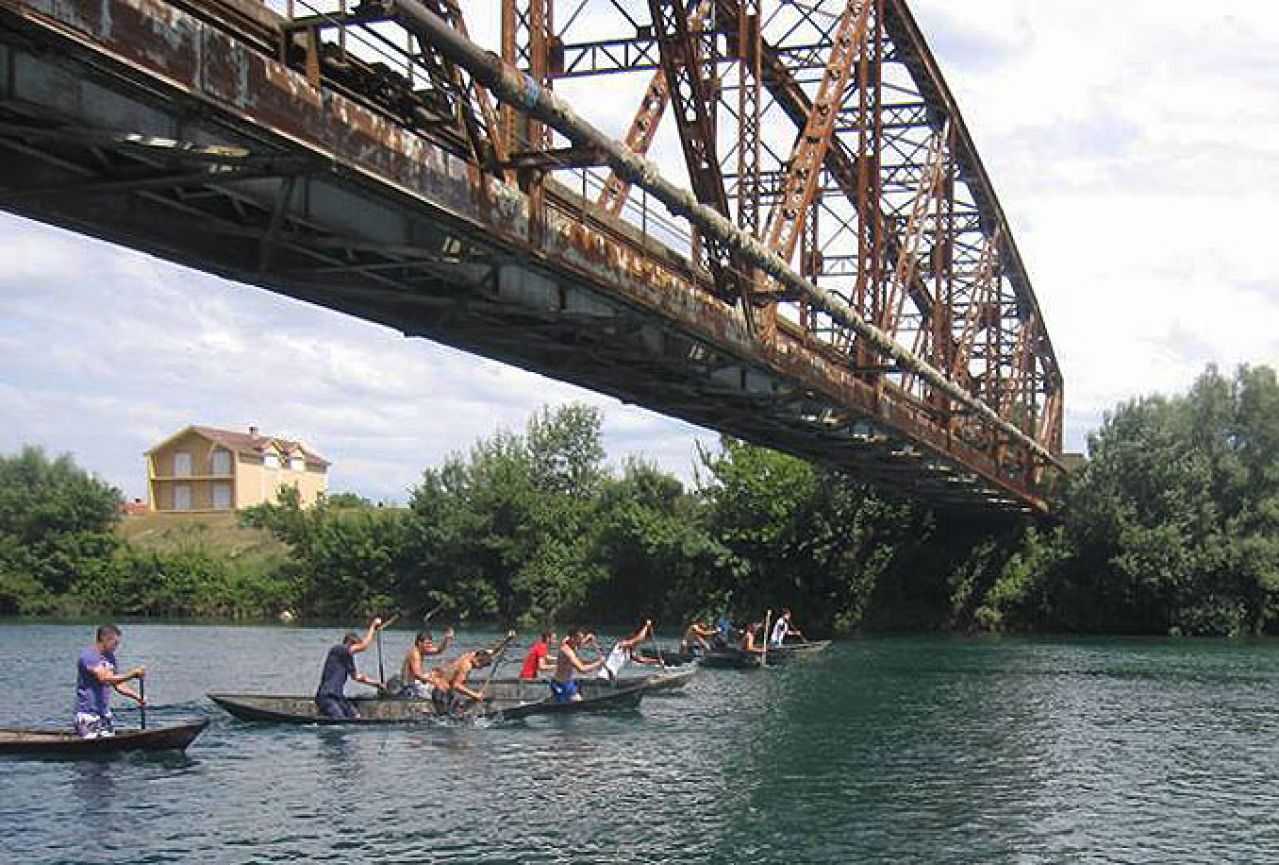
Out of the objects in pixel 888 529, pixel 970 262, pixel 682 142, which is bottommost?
pixel 888 529

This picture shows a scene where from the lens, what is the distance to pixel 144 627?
77.7 metres

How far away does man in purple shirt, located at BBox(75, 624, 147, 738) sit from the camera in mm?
24234

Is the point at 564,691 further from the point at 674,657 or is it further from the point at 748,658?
the point at 748,658

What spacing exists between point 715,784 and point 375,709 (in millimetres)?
10159

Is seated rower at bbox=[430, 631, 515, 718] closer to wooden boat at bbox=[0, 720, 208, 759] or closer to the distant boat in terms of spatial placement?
wooden boat at bbox=[0, 720, 208, 759]

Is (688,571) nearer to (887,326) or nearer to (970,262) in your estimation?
(970,262)

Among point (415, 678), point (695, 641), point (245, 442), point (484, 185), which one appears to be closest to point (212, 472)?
point (245, 442)

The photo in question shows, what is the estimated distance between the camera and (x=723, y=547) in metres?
75.1

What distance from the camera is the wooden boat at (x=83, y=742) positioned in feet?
80.7

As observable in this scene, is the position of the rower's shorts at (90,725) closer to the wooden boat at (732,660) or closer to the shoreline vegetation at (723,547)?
the wooden boat at (732,660)

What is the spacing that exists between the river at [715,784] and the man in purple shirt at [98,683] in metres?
0.78

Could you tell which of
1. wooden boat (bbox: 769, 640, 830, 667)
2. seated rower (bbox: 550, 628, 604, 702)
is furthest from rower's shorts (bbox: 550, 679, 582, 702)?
wooden boat (bbox: 769, 640, 830, 667)

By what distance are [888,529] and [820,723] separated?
43367mm

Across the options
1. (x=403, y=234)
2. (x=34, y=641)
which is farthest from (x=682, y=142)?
(x=34, y=641)
